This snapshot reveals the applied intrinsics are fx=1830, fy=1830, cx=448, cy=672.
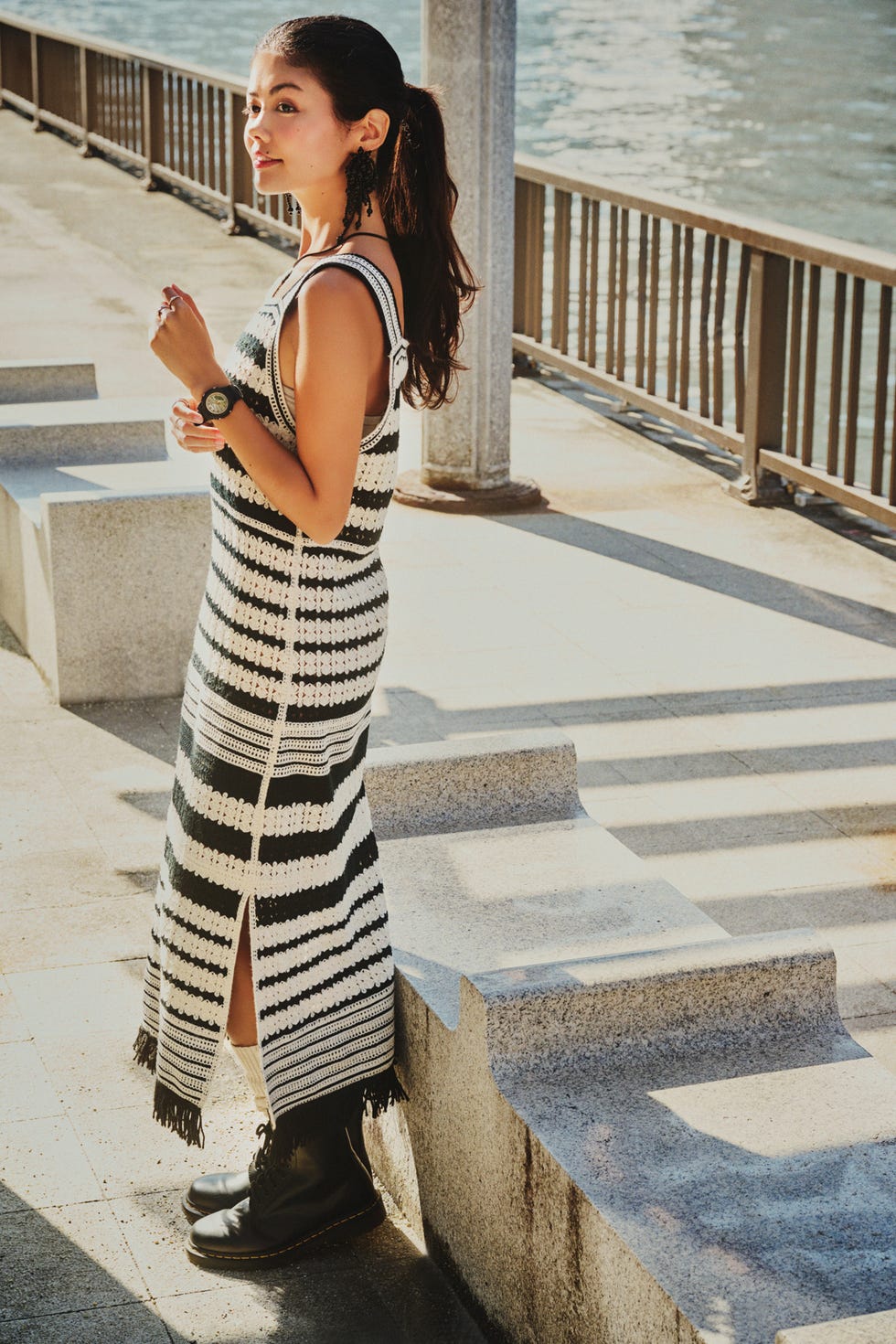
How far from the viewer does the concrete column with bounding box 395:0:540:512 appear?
294 inches

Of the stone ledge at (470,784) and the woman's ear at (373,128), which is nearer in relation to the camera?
the woman's ear at (373,128)

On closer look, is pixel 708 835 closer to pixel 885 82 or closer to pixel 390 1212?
pixel 390 1212

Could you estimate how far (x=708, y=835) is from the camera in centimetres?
485

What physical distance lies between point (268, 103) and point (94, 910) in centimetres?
224

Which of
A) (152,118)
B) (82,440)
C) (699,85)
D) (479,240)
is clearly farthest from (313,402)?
(699,85)

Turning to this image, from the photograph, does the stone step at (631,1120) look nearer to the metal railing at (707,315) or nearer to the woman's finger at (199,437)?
the woman's finger at (199,437)

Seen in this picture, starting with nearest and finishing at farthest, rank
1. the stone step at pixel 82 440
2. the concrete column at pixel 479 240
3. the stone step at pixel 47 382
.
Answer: the stone step at pixel 82 440
the concrete column at pixel 479 240
the stone step at pixel 47 382

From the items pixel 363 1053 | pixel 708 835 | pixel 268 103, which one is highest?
pixel 268 103

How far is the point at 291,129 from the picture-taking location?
8.90 feet

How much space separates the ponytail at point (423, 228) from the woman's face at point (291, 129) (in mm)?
97

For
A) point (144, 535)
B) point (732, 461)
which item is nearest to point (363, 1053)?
point (144, 535)

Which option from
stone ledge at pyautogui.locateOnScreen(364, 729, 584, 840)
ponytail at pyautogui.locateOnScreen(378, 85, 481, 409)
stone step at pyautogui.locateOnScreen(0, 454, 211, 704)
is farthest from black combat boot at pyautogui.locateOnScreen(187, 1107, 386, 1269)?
stone step at pyautogui.locateOnScreen(0, 454, 211, 704)

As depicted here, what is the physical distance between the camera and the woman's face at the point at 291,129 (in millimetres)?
2711

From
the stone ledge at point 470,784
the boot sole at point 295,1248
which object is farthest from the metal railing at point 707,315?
the boot sole at point 295,1248
